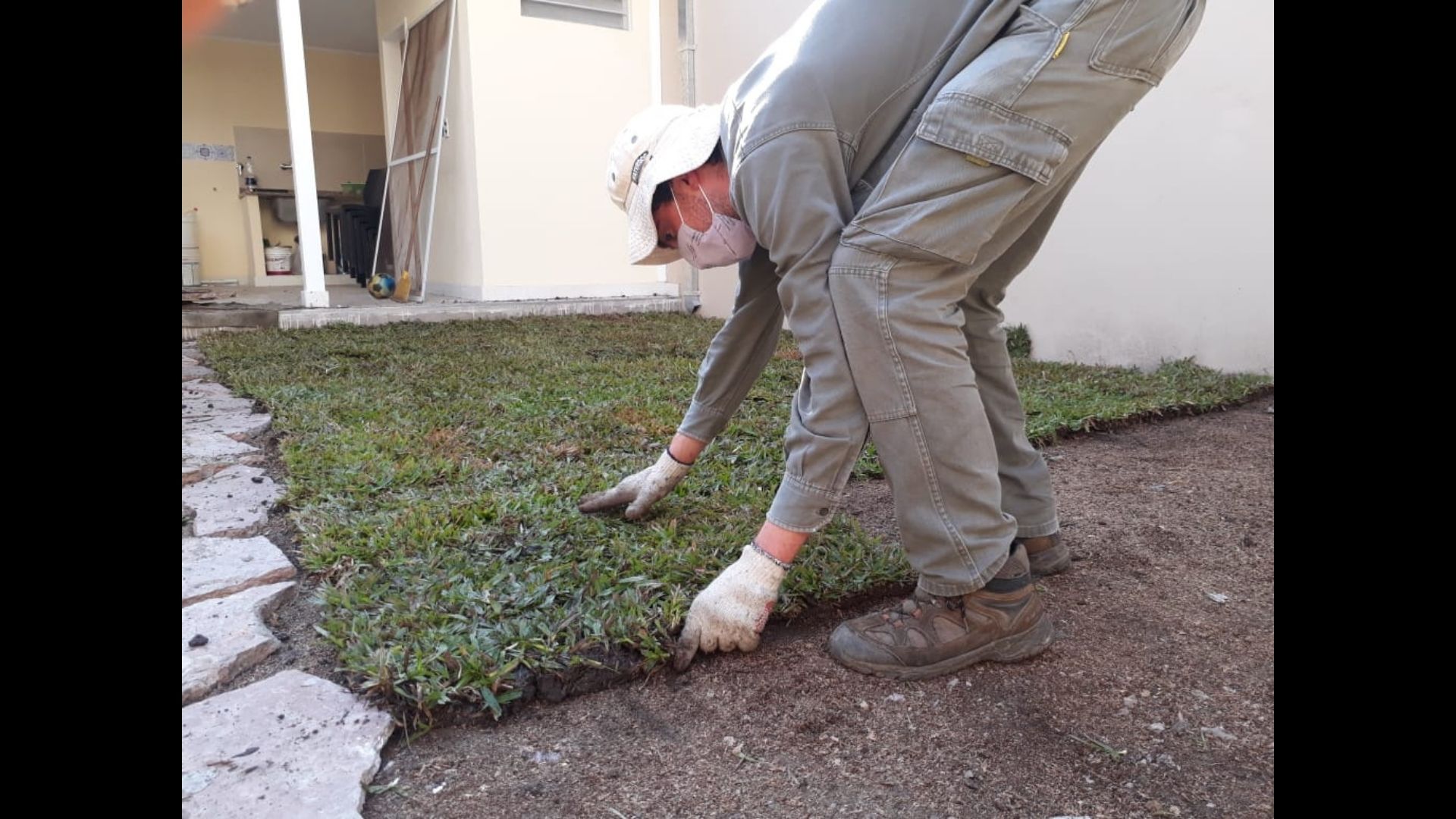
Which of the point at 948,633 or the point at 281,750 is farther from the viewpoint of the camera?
the point at 948,633

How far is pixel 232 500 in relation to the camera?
2107mm

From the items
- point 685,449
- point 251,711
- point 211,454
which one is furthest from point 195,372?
point 251,711

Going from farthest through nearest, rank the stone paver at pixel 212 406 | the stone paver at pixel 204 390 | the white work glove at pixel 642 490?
the stone paver at pixel 204 390 < the stone paver at pixel 212 406 < the white work glove at pixel 642 490

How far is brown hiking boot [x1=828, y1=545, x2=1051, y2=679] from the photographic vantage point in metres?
1.38

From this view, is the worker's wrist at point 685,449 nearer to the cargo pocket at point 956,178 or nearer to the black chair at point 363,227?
the cargo pocket at point 956,178

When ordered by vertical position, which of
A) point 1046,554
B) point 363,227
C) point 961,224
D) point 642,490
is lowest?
point 1046,554

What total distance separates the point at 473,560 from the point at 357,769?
66cm

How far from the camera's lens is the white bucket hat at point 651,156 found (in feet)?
4.75

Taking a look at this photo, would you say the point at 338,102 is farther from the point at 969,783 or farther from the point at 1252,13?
the point at 969,783

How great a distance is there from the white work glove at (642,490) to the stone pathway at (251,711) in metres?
0.65

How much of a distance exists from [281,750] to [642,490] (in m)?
0.92

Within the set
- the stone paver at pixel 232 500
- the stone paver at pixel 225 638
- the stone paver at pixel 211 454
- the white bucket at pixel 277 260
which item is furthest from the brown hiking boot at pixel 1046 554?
the white bucket at pixel 277 260

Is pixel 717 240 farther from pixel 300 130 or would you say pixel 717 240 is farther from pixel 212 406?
pixel 300 130

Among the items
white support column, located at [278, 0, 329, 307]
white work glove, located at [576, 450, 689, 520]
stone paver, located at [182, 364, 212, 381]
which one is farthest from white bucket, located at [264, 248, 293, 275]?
white work glove, located at [576, 450, 689, 520]
